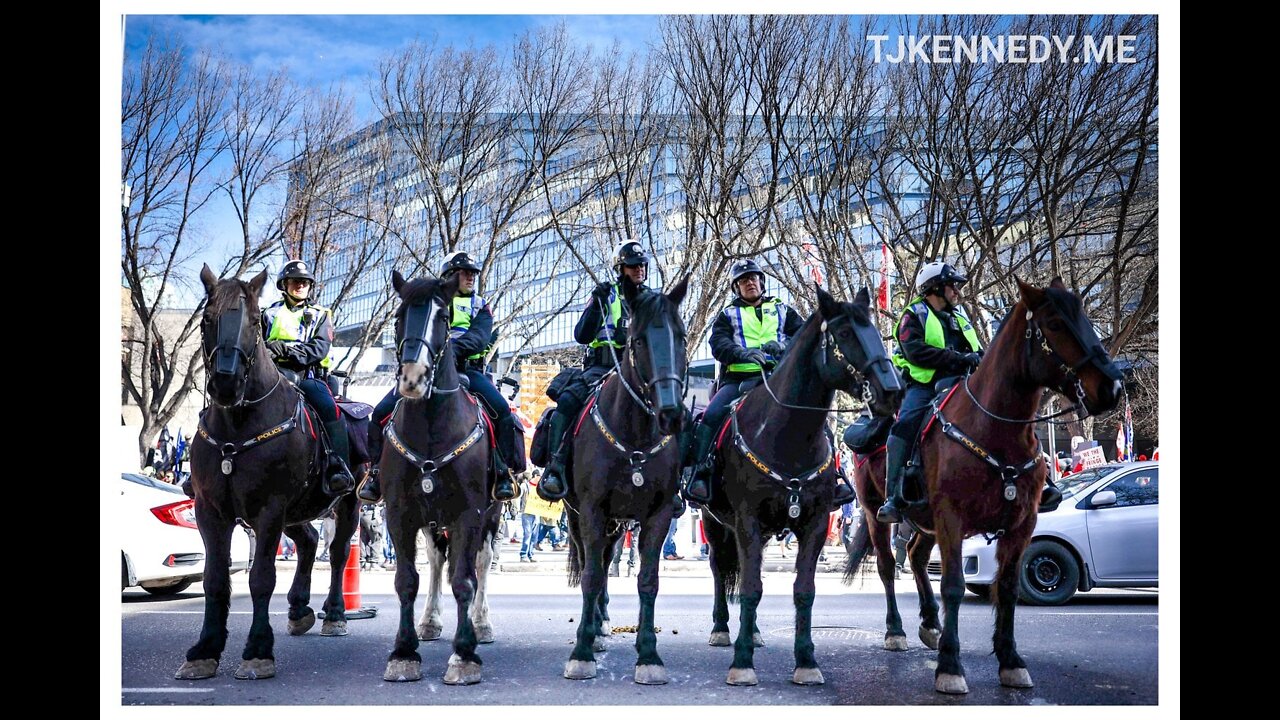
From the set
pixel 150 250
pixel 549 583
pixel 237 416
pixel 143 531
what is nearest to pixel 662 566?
pixel 549 583

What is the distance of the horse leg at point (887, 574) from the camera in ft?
30.7

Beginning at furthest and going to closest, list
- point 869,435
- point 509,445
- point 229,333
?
1. point 869,435
2. point 509,445
3. point 229,333

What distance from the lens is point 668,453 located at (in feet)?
26.4

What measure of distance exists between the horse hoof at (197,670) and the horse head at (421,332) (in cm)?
246

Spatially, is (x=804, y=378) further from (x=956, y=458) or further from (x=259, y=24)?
(x=259, y=24)

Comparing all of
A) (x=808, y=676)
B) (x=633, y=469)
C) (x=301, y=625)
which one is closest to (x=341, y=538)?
(x=301, y=625)

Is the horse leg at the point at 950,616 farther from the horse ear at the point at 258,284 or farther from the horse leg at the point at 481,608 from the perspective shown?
the horse ear at the point at 258,284

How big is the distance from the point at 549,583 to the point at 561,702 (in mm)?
9059

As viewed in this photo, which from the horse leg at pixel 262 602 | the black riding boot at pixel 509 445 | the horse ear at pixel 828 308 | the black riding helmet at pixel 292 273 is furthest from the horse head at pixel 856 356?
the black riding helmet at pixel 292 273

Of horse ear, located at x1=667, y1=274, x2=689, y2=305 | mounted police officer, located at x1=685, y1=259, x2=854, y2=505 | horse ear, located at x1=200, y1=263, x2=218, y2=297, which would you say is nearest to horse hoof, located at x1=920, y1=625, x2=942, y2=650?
mounted police officer, located at x1=685, y1=259, x2=854, y2=505

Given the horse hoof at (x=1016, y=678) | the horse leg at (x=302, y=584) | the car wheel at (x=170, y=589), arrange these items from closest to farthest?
the horse hoof at (x=1016, y=678)
the horse leg at (x=302, y=584)
the car wheel at (x=170, y=589)

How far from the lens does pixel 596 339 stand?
9.09 m

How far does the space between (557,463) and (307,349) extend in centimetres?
253

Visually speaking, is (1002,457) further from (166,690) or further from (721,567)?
(166,690)
